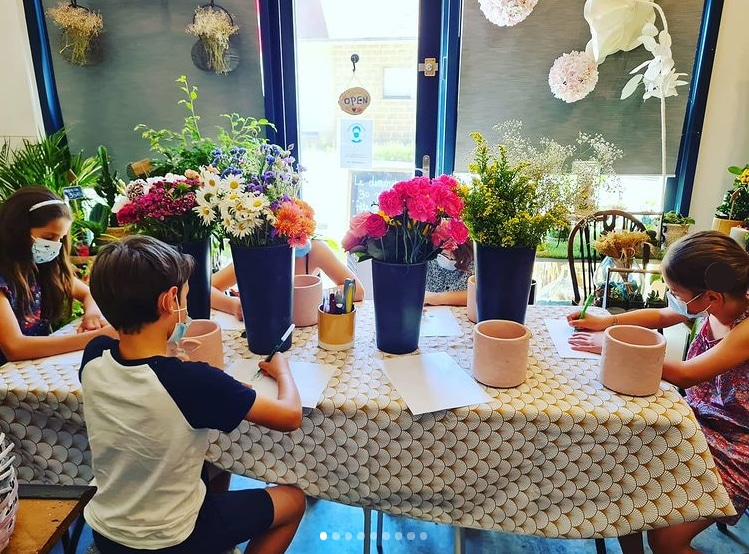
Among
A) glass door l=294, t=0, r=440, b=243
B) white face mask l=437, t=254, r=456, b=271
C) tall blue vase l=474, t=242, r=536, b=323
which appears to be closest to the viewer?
tall blue vase l=474, t=242, r=536, b=323

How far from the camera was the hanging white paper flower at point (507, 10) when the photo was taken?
2783 millimetres

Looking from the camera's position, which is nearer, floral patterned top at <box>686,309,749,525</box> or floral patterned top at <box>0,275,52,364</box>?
floral patterned top at <box>686,309,749,525</box>

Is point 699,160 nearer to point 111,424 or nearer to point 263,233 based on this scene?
point 263,233

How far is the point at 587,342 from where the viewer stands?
4.83 ft

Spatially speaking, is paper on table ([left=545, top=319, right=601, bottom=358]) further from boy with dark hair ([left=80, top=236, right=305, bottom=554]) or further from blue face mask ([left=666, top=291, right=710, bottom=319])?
boy with dark hair ([left=80, top=236, right=305, bottom=554])

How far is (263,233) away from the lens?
4.34 ft

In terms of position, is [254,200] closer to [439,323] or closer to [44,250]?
[439,323]

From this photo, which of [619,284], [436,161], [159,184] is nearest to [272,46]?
[436,161]

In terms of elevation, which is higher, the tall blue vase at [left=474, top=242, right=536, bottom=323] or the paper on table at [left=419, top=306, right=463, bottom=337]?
the tall blue vase at [left=474, top=242, right=536, bottom=323]

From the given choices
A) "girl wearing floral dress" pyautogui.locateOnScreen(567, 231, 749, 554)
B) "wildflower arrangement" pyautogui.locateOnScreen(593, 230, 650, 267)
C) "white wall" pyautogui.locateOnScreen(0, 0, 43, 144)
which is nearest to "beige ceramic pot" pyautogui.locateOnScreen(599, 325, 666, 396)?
"girl wearing floral dress" pyautogui.locateOnScreen(567, 231, 749, 554)

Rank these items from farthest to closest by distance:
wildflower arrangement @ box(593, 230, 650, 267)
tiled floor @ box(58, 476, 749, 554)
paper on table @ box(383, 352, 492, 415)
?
1. wildflower arrangement @ box(593, 230, 650, 267)
2. tiled floor @ box(58, 476, 749, 554)
3. paper on table @ box(383, 352, 492, 415)

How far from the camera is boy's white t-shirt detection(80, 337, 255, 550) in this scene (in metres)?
0.99

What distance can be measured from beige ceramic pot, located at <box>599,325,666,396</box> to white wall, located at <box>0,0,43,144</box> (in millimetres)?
3570

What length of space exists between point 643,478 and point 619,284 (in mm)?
1372
